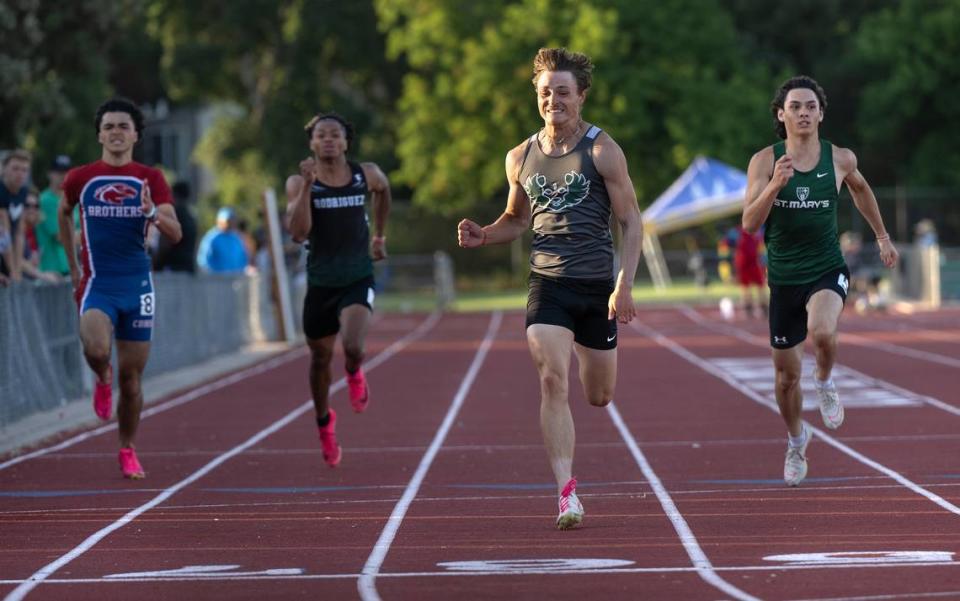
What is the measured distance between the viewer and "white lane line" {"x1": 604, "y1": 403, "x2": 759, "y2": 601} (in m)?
6.72

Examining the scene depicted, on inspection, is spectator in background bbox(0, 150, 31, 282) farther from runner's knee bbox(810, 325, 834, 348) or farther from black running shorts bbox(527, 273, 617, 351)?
runner's knee bbox(810, 325, 834, 348)

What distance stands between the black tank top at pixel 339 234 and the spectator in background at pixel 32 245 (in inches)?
165

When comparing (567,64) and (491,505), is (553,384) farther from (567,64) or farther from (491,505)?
(567,64)

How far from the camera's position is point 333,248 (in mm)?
11211

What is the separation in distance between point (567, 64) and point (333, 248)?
3021 mm

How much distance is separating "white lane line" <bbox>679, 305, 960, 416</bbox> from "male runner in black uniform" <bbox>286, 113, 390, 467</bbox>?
5.38 m

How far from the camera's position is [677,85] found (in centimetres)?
5291

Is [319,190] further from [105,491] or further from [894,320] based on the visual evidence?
[894,320]

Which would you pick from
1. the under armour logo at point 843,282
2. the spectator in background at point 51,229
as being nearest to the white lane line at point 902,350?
the spectator in background at point 51,229

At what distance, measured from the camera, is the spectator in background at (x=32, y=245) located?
602 inches

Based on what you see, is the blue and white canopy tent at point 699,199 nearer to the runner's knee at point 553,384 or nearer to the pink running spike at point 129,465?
the pink running spike at point 129,465

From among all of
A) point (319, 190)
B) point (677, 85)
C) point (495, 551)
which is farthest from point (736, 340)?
point (677, 85)

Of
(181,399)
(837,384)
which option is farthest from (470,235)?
(837,384)

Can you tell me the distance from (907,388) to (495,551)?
10180mm
